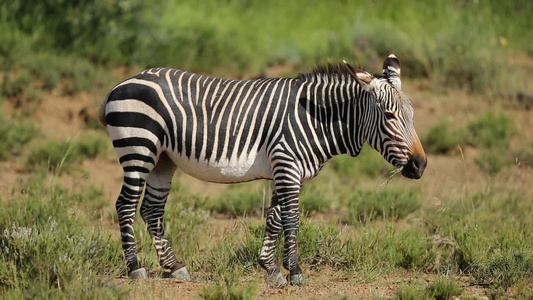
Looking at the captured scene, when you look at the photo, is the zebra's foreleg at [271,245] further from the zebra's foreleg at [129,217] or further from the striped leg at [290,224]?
the zebra's foreleg at [129,217]

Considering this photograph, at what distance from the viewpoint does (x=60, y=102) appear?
527 inches

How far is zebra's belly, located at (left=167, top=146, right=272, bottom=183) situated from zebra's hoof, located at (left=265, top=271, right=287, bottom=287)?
0.88 meters

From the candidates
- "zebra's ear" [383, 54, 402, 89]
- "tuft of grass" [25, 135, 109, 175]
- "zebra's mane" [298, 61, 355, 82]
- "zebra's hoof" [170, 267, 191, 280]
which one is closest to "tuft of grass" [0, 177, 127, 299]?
"zebra's hoof" [170, 267, 191, 280]

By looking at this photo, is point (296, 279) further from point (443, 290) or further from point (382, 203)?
point (382, 203)

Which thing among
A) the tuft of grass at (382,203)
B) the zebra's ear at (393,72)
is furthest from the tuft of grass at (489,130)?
the zebra's ear at (393,72)

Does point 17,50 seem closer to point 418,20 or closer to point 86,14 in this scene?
point 86,14

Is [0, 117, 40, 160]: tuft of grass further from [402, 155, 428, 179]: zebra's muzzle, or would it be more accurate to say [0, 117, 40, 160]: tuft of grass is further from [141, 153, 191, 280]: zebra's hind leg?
[402, 155, 428, 179]: zebra's muzzle

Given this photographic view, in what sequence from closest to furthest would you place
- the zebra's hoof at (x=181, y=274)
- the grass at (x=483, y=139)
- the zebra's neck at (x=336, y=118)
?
the zebra's neck at (x=336, y=118) → the zebra's hoof at (x=181, y=274) → the grass at (x=483, y=139)

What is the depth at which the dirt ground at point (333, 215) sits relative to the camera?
22.7 feet

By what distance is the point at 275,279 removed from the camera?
24.1ft

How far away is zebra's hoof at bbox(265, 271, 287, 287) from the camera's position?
7.31 meters

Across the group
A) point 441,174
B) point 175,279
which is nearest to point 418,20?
point 441,174

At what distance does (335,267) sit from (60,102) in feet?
22.9

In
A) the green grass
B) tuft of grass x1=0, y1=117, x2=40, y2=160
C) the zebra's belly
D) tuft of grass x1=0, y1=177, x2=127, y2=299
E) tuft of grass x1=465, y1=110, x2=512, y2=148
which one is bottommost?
tuft of grass x1=0, y1=177, x2=127, y2=299
